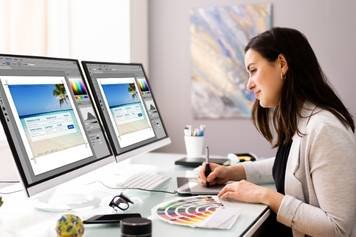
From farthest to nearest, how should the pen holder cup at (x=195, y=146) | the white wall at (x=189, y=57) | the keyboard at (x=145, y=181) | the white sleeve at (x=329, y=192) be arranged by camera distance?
the white wall at (x=189, y=57)
the pen holder cup at (x=195, y=146)
the keyboard at (x=145, y=181)
the white sleeve at (x=329, y=192)

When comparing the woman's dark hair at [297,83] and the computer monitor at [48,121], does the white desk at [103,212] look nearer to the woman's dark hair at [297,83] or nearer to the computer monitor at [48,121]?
the computer monitor at [48,121]

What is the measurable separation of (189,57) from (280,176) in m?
1.67

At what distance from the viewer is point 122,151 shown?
1627 millimetres

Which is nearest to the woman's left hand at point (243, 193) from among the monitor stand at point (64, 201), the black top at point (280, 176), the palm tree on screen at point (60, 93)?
the black top at point (280, 176)

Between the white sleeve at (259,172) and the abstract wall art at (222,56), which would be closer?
the white sleeve at (259,172)

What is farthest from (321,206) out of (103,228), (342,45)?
(342,45)

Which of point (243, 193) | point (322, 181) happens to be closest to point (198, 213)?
point (243, 193)

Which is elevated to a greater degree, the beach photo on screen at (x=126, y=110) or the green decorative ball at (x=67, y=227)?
the beach photo on screen at (x=126, y=110)

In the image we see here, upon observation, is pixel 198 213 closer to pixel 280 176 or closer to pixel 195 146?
pixel 280 176

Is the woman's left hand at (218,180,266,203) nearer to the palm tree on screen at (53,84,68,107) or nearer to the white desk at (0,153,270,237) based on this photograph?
the white desk at (0,153,270,237)

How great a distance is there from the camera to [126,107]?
1761mm

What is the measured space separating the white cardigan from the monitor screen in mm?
622

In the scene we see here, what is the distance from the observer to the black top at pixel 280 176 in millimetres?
1509

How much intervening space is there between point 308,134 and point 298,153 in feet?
0.22
